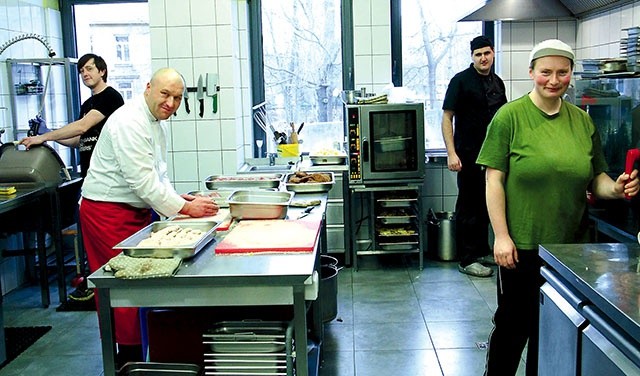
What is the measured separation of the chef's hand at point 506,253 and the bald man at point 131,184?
128cm

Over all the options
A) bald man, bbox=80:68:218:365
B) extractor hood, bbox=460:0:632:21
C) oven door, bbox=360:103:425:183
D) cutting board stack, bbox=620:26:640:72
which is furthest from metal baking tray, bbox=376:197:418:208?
bald man, bbox=80:68:218:365

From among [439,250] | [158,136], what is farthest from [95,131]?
[439,250]

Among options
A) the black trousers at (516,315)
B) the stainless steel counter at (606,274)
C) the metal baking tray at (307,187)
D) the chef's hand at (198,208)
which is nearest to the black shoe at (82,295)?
the metal baking tray at (307,187)

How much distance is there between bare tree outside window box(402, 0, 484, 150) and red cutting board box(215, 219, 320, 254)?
2.90 meters

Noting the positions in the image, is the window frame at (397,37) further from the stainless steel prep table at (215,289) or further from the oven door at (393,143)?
the stainless steel prep table at (215,289)

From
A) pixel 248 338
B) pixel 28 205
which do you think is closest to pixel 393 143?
pixel 28 205

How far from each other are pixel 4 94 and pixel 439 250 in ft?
10.6

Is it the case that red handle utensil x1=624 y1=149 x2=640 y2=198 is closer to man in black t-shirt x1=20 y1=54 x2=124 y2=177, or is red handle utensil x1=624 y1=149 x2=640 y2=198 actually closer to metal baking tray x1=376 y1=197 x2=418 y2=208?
metal baking tray x1=376 y1=197 x2=418 y2=208

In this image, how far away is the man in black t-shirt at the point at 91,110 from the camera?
417cm

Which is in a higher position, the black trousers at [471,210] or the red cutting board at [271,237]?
the red cutting board at [271,237]

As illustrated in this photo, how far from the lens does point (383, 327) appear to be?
3834 millimetres

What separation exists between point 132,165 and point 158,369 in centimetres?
94

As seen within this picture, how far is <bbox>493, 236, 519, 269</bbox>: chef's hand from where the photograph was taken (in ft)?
7.98

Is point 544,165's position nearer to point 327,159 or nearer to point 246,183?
point 246,183
